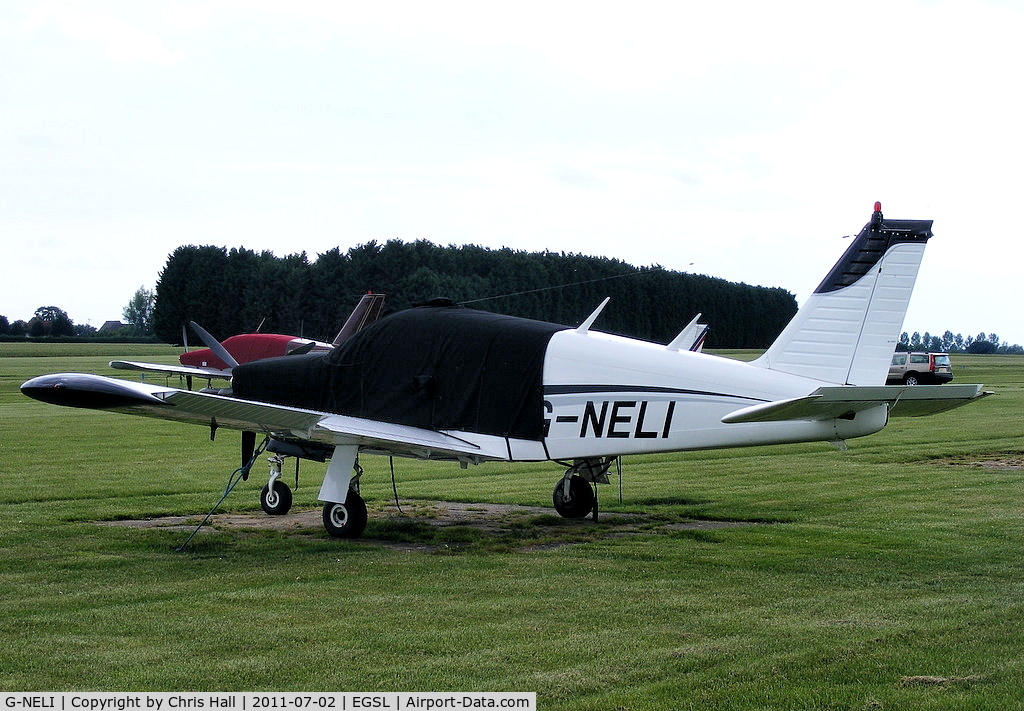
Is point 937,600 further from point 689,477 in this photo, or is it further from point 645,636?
point 689,477

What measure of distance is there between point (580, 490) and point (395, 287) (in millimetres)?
46356

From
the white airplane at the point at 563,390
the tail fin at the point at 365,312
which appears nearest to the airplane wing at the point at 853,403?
the white airplane at the point at 563,390

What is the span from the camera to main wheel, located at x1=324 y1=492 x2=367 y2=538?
41.8ft

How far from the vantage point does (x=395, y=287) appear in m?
59.6

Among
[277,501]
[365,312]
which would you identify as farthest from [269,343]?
[277,501]

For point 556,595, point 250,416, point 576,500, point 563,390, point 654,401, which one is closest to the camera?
point 556,595

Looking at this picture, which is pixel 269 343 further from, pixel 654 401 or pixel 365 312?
pixel 654 401

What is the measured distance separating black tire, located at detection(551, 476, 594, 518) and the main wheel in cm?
284

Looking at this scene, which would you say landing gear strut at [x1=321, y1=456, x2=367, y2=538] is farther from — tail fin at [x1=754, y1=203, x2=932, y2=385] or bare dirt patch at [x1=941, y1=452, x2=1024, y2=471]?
bare dirt patch at [x1=941, y1=452, x2=1024, y2=471]

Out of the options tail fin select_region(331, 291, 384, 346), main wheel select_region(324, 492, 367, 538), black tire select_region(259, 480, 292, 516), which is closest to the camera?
main wheel select_region(324, 492, 367, 538)

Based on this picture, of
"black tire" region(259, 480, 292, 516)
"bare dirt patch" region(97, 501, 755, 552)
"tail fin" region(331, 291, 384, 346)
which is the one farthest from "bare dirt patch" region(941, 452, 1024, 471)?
"tail fin" region(331, 291, 384, 346)

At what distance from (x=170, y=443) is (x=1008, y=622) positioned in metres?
21.3

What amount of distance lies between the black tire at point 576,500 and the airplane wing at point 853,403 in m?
3.31

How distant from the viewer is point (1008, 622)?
7.95 metres
